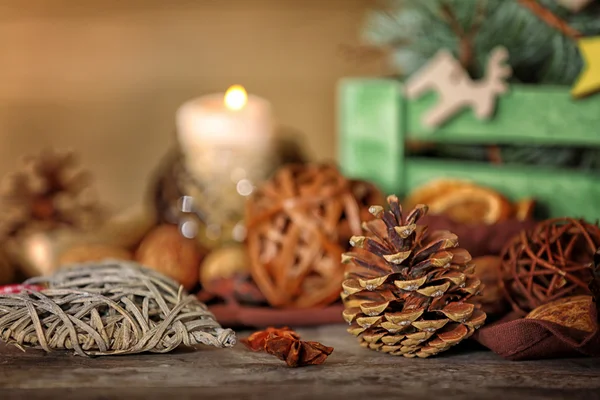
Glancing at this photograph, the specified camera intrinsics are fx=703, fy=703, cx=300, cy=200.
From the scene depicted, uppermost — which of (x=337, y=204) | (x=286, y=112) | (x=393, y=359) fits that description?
(x=286, y=112)

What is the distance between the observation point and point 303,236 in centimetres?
79

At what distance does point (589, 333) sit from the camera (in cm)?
60

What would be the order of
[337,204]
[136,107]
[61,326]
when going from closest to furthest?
[61,326] → [337,204] → [136,107]

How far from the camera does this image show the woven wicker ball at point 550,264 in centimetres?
66

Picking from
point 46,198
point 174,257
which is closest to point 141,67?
point 46,198

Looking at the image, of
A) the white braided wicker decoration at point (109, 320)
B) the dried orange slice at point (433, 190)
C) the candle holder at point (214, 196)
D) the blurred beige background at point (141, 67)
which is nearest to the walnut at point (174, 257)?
the candle holder at point (214, 196)

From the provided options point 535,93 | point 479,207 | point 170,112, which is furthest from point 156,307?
point 170,112

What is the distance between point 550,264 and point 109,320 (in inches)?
15.9

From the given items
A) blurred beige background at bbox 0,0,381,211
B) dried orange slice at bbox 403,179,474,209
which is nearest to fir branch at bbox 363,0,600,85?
dried orange slice at bbox 403,179,474,209

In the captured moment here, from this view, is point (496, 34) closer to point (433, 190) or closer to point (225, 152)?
point (433, 190)

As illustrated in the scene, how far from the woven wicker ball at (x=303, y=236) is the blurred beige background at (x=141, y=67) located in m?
0.85

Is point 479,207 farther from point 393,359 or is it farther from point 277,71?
point 277,71

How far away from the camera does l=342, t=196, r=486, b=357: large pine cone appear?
0.59 metres

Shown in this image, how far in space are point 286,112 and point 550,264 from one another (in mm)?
1074
